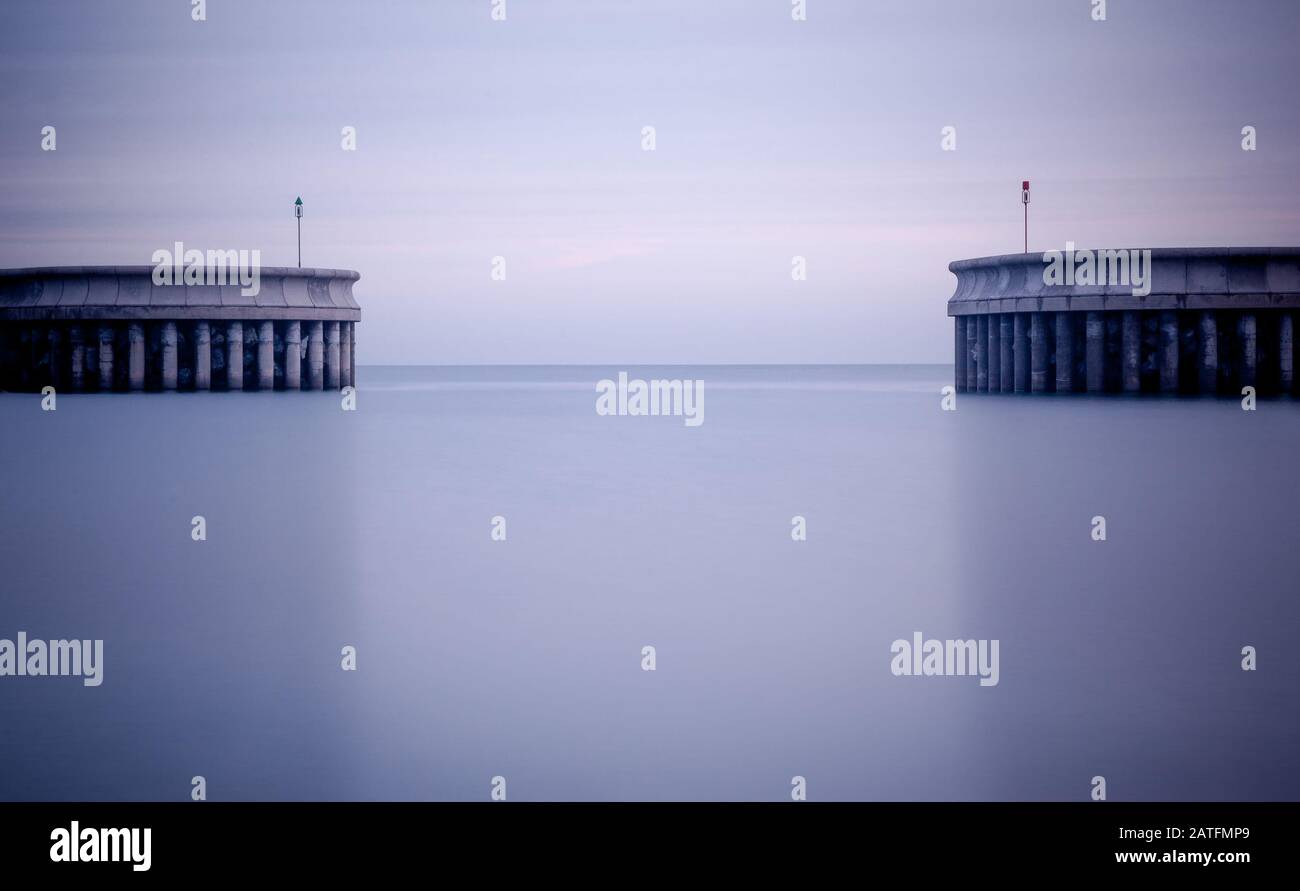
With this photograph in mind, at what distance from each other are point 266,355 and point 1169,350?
22.6 metres

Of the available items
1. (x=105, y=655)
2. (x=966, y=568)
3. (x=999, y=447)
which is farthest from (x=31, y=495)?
(x=999, y=447)

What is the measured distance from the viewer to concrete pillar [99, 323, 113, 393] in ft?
109

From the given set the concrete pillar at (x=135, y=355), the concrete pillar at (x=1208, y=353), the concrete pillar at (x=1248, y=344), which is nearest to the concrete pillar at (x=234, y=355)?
the concrete pillar at (x=135, y=355)

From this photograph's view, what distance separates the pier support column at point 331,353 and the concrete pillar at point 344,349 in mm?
432

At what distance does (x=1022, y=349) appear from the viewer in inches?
1193

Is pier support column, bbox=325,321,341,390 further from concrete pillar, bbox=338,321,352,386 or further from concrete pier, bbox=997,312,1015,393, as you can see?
concrete pier, bbox=997,312,1015,393

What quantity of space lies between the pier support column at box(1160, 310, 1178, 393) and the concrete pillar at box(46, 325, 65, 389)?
27.0 metres

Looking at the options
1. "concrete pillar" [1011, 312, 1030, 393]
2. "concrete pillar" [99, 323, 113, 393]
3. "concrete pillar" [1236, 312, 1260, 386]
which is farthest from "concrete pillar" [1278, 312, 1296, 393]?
"concrete pillar" [99, 323, 113, 393]

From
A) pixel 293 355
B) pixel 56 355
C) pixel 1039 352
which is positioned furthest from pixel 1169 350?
pixel 56 355

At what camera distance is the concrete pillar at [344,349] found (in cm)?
3712

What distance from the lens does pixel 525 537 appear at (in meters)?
9.61
